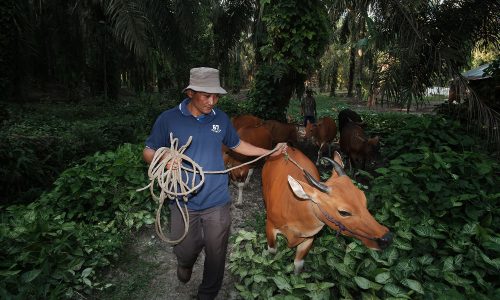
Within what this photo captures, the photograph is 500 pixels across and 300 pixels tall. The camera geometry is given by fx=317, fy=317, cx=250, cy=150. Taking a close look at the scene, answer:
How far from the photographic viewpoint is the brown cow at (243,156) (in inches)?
237

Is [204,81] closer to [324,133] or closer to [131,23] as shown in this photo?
[131,23]

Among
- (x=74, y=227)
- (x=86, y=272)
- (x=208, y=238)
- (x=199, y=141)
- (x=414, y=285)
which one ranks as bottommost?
(x=86, y=272)

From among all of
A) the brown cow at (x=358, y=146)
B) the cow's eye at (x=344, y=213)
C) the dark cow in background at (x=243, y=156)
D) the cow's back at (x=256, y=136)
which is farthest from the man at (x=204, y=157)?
the brown cow at (x=358, y=146)

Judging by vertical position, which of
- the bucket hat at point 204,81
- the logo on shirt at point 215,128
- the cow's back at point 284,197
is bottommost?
the cow's back at point 284,197

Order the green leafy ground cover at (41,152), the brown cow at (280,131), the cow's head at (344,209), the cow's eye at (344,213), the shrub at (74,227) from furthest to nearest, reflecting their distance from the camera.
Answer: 1. the brown cow at (280,131)
2. the green leafy ground cover at (41,152)
3. the shrub at (74,227)
4. the cow's eye at (344,213)
5. the cow's head at (344,209)

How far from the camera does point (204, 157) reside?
10.00ft

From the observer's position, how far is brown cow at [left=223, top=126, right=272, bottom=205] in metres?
6.01

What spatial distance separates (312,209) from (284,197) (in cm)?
60

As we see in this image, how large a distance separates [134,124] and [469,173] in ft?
28.2

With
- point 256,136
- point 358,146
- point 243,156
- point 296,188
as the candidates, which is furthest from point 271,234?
point 358,146

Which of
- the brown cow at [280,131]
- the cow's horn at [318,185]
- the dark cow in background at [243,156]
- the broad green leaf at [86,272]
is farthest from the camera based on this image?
the brown cow at [280,131]

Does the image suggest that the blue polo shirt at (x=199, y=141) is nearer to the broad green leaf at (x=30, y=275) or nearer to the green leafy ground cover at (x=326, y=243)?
the green leafy ground cover at (x=326, y=243)

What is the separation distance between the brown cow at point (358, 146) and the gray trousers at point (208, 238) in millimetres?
5003

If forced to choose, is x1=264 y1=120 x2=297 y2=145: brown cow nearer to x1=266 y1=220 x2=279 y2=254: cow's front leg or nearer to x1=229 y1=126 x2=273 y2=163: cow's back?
x1=229 y1=126 x2=273 y2=163: cow's back
